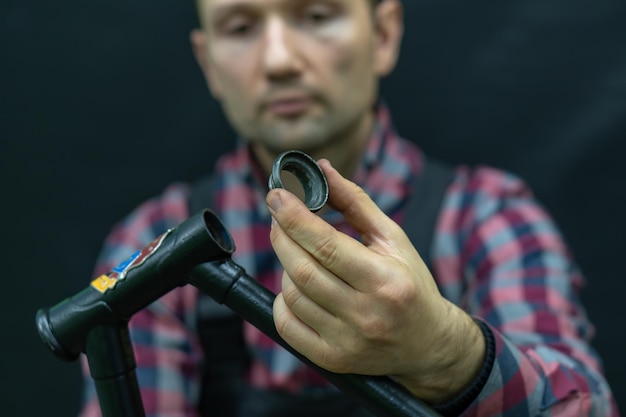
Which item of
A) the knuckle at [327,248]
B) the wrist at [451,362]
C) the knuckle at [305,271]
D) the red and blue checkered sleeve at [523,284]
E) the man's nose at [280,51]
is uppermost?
the man's nose at [280,51]

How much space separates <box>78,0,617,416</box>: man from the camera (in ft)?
1.74

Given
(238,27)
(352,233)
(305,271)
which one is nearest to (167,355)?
(352,233)

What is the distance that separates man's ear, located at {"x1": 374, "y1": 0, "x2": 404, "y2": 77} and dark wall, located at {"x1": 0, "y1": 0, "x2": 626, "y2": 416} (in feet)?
0.40

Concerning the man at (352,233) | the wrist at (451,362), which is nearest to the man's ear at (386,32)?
the man at (352,233)

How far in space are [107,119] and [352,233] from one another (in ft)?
1.22

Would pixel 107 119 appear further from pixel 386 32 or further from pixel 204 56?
pixel 386 32

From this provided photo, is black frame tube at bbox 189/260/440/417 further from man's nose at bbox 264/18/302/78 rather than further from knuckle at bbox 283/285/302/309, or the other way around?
man's nose at bbox 264/18/302/78

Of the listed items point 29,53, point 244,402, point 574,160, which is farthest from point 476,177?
point 29,53

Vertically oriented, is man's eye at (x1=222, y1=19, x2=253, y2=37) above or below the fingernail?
above

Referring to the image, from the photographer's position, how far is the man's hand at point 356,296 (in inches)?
16.7

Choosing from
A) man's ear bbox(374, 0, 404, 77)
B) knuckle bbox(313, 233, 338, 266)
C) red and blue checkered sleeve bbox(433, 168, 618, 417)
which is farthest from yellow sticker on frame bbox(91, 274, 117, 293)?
man's ear bbox(374, 0, 404, 77)

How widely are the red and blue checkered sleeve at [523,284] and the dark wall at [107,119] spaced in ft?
0.52

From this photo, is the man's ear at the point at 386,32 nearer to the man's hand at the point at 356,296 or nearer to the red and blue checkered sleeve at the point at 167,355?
the red and blue checkered sleeve at the point at 167,355

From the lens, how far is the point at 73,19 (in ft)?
3.36
